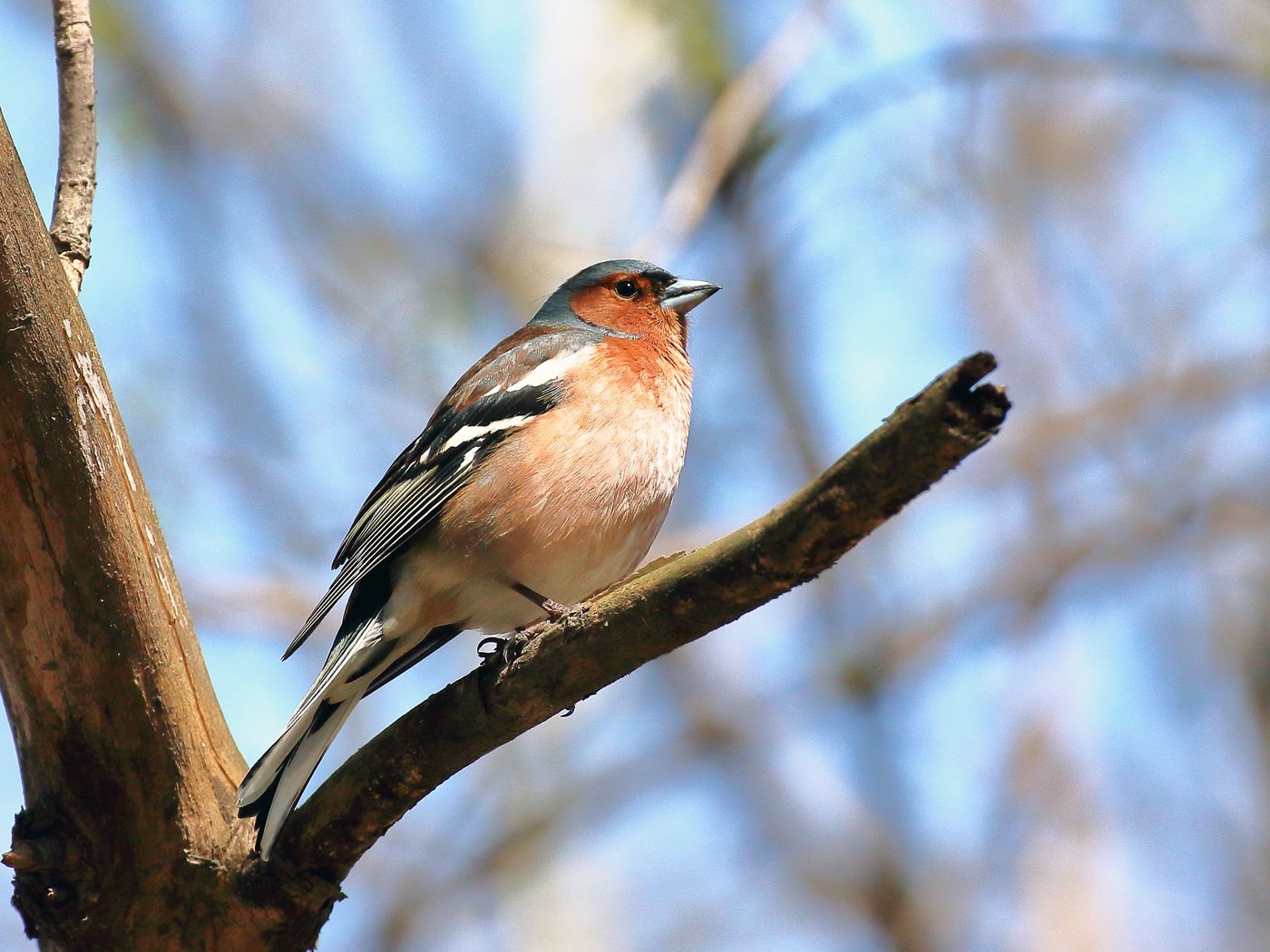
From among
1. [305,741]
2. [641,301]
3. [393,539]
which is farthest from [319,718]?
[641,301]

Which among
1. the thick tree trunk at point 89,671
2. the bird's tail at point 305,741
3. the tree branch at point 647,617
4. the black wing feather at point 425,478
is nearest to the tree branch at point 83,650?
the thick tree trunk at point 89,671

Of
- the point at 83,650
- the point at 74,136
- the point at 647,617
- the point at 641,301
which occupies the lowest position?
the point at 647,617

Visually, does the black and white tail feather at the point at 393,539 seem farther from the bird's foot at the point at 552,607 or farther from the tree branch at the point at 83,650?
the bird's foot at the point at 552,607

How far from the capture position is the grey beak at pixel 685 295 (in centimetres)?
664

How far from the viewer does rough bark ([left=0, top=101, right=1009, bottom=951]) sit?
3646 mm

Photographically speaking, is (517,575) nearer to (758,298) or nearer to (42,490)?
(42,490)

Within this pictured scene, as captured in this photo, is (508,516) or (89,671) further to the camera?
(508,516)

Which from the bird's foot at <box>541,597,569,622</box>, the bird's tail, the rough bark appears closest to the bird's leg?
the bird's foot at <box>541,597,569,622</box>

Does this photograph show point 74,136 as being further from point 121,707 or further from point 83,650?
point 121,707

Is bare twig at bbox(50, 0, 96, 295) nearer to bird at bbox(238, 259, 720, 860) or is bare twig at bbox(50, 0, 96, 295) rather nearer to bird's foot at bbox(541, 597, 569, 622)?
bird at bbox(238, 259, 720, 860)

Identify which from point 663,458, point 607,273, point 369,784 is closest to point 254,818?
point 369,784

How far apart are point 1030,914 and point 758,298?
599 centimetres

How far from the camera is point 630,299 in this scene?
6832mm

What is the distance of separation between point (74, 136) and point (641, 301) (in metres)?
2.95
